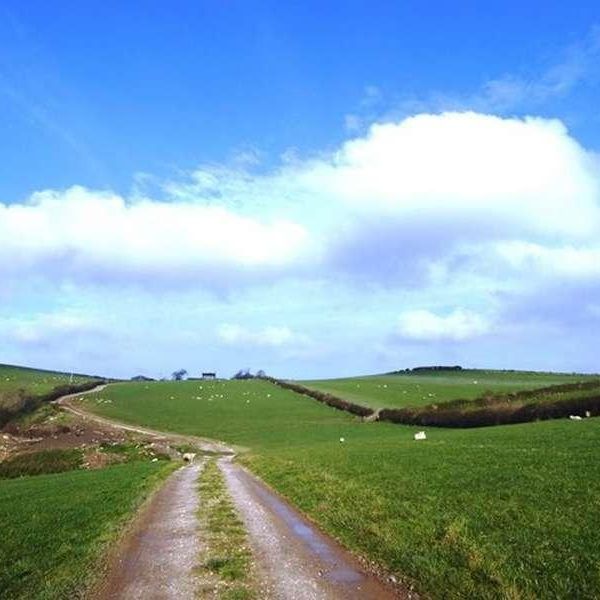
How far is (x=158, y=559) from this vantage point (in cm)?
1953

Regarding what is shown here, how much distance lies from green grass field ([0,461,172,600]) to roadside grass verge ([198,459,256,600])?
356 centimetres

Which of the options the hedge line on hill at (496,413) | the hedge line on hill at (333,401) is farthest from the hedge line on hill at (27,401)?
the hedge line on hill at (496,413)

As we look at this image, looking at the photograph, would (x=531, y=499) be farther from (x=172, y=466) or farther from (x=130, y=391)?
(x=130, y=391)

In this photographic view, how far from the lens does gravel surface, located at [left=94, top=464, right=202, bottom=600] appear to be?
16062mm

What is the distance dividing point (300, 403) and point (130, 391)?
185 ft

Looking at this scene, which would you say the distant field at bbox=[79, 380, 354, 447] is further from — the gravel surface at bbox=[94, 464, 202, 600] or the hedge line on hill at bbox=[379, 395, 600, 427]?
the gravel surface at bbox=[94, 464, 202, 600]

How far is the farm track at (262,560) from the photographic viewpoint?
1575cm

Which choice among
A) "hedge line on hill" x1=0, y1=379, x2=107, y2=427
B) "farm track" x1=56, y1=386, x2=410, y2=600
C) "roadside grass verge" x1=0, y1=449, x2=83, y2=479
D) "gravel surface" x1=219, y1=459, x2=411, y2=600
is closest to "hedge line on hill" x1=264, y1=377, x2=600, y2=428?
"roadside grass verge" x1=0, y1=449, x2=83, y2=479

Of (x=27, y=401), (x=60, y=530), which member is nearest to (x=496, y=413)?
(x=60, y=530)

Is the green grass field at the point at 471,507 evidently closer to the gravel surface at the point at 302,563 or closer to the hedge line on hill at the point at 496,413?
the gravel surface at the point at 302,563

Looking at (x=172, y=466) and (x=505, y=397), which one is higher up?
(x=505, y=397)

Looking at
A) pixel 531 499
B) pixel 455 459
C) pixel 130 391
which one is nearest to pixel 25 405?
pixel 130 391

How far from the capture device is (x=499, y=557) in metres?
16.8

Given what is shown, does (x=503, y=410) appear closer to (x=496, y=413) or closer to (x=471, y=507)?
(x=496, y=413)
